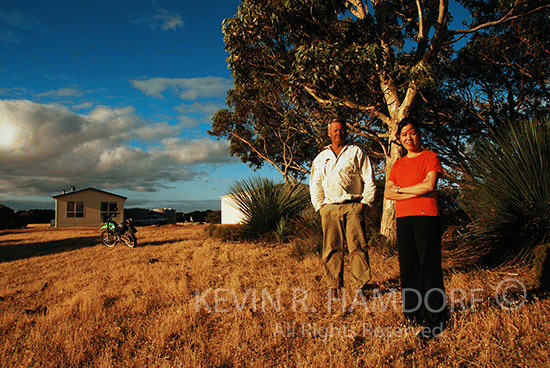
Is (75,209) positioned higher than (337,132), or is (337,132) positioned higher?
(337,132)

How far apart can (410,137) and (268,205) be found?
632cm

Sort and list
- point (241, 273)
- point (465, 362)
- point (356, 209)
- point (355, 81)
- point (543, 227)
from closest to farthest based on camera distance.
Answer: point (465, 362), point (356, 209), point (543, 227), point (241, 273), point (355, 81)

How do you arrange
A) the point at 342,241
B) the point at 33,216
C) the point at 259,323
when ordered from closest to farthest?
the point at 259,323 < the point at 342,241 < the point at 33,216

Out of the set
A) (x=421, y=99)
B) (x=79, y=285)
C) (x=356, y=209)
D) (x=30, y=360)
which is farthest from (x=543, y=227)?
(x=421, y=99)

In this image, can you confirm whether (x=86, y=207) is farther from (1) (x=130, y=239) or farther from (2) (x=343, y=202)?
(2) (x=343, y=202)

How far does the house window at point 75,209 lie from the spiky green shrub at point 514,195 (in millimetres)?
29912

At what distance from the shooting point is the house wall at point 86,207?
27214 mm

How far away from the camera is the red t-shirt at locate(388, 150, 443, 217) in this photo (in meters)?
2.57

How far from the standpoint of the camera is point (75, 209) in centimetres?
2778

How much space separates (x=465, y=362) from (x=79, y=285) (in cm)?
504

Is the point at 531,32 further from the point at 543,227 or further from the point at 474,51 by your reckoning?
the point at 543,227

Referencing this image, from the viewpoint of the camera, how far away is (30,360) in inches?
100

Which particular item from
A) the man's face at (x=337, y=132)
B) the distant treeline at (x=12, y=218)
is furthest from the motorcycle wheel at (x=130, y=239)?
the distant treeline at (x=12, y=218)

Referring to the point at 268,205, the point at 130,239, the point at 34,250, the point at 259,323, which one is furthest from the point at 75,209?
the point at 259,323
